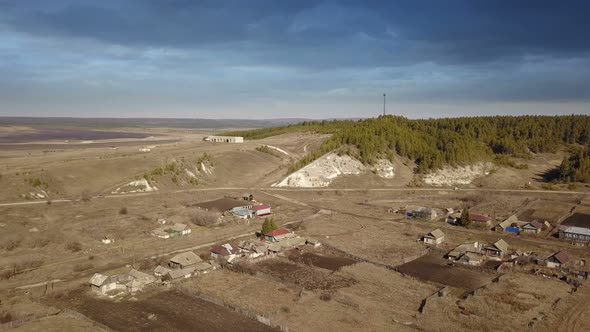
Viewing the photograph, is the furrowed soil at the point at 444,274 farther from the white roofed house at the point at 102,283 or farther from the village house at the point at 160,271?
the white roofed house at the point at 102,283

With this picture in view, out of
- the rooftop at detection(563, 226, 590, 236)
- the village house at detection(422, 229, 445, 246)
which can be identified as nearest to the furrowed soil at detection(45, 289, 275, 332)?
the village house at detection(422, 229, 445, 246)

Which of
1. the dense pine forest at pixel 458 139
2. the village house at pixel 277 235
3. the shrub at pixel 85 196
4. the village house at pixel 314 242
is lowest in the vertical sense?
the village house at pixel 314 242

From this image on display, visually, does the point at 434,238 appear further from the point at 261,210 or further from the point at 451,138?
the point at 451,138

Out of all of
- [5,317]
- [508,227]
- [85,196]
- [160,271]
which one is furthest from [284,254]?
[85,196]

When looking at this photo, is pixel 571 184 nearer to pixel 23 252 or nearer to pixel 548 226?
pixel 548 226

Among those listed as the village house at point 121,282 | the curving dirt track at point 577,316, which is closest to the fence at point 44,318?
the village house at point 121,282

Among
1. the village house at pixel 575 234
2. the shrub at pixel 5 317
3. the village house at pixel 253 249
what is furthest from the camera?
the village house at pixel 575 234

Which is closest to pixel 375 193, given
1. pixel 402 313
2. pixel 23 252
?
pixel 402 313
